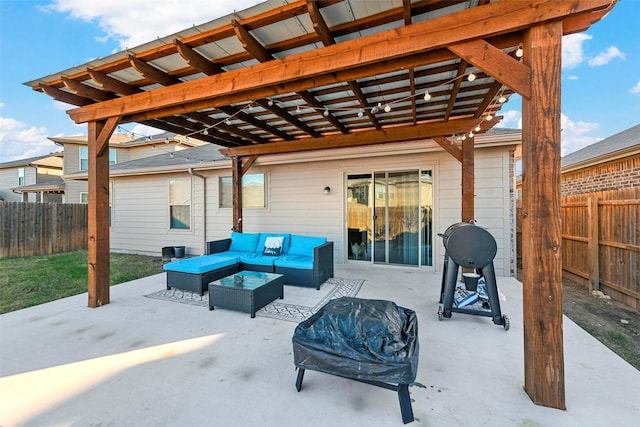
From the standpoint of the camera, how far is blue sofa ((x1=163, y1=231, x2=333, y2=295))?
4.29 metres

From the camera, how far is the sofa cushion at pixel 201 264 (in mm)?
4219

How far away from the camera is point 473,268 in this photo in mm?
2990

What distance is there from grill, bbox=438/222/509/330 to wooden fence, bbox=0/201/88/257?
434 inches

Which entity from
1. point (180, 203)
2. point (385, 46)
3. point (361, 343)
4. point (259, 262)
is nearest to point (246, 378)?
point (361, 343)

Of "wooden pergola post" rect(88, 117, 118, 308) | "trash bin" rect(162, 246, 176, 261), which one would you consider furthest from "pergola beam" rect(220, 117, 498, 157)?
"trash bin" rect(162, 246, 176, 261)

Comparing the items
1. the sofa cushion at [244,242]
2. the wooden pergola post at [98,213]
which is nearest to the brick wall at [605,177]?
the sofa cushion at [244,242]

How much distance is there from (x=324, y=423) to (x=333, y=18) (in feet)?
10.2

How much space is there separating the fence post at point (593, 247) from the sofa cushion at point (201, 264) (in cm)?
619

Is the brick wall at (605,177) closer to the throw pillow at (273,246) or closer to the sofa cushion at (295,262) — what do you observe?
the sofa cushion at (295,262)

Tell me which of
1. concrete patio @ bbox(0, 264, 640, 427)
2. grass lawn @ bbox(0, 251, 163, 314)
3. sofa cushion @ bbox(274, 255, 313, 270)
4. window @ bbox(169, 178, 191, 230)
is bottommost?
concrete patio @ bbox(0, 264, 640, 427)

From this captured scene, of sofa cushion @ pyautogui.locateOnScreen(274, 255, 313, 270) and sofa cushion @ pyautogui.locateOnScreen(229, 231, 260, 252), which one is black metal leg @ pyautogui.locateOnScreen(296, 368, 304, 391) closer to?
sofa cushion @ pyautogui.locateOnScreen(274, 255, 313, 270)

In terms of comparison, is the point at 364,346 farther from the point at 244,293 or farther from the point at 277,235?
the point at 277,235

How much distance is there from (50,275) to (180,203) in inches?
128

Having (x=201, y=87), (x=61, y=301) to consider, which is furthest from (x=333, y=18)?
(x=61, y=301)
